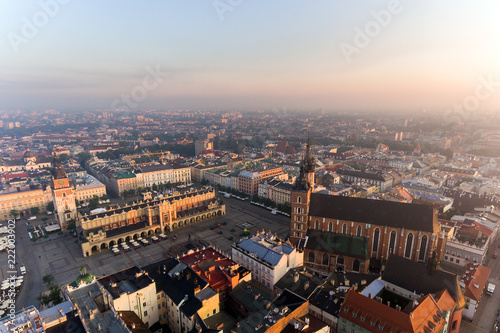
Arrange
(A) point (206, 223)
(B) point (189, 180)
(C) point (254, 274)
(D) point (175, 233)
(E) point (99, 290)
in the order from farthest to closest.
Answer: (B) point (189, 180), (A) point (206, 223), (D) point (175, 233), (C) point (254, 274), (E) point (99, 290)

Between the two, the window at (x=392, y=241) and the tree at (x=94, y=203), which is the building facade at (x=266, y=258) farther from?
the tree at (x=94, y=203)

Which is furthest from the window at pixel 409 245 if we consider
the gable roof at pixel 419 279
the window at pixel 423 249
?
the gable roof at pixel 419 279

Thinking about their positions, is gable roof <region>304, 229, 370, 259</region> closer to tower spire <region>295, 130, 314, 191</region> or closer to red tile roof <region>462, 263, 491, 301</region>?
→ tower spire <region>295, 130, 314, 191</region>

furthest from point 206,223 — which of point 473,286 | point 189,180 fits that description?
point 473,286

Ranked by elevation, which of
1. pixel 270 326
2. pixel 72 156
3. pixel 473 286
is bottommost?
pixel 72 156

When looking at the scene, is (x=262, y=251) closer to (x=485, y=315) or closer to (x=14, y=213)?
(x=485, y=315)

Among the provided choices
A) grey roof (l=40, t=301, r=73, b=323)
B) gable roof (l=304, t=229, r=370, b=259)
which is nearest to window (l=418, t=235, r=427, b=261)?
gable roof (l=304, t=229, r=370, b=259)

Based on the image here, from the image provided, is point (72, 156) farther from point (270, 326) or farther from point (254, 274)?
point (270, 326)
